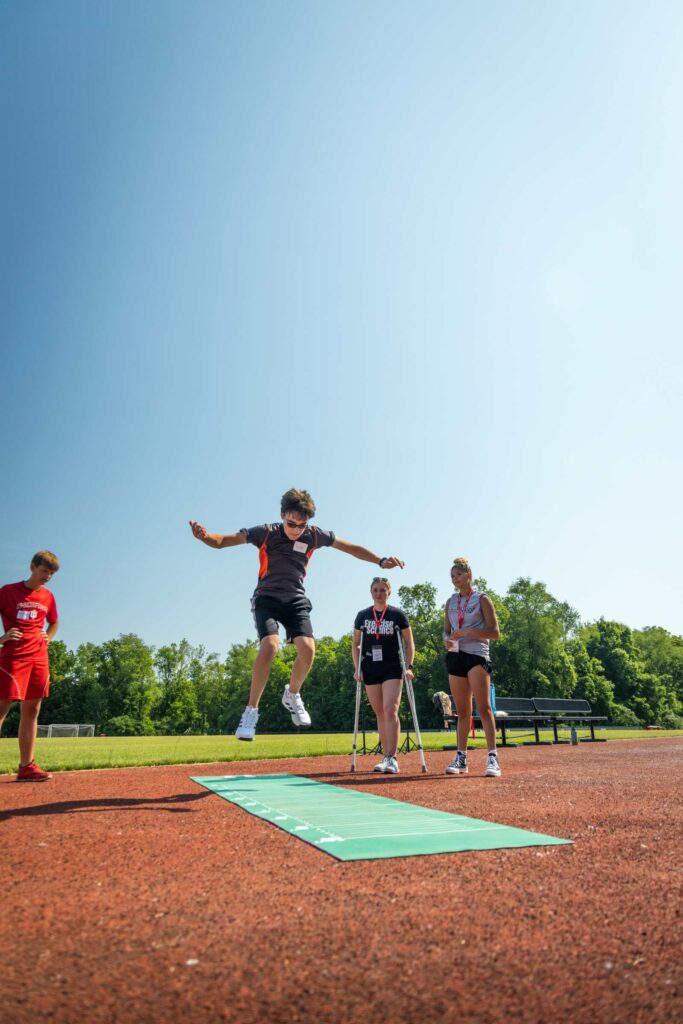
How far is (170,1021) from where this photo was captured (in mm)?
1792

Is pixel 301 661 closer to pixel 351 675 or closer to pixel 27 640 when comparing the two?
pixel 27 640

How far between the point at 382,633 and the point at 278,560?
2.63m

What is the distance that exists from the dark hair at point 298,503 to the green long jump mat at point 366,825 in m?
2.65

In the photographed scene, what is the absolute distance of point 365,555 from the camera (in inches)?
275

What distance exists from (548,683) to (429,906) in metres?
58.1

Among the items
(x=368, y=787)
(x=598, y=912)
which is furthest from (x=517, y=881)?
(x=368, y=787)

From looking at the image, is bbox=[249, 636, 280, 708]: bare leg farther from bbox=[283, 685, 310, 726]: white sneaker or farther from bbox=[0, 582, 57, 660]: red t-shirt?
bbox=[0, 582, 57, 660]: red t-shirt

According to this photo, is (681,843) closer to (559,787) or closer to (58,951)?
(559,787)

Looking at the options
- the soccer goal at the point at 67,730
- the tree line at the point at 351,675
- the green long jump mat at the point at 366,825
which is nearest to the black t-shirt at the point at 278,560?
the green long jump mat at the point at 366,825

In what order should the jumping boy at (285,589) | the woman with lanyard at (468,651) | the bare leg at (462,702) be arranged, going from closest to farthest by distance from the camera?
the jumping boy at (285,589)
the woman with lanyard at (468,651)
the bare leg at (462,702)

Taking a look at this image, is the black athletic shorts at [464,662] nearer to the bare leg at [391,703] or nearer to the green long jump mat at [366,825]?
the bare leg at [391,703]

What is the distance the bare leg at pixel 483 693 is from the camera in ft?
25.5

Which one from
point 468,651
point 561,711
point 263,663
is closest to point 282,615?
point 263,663

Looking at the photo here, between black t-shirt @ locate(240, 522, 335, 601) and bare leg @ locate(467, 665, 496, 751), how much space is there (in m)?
2.63
